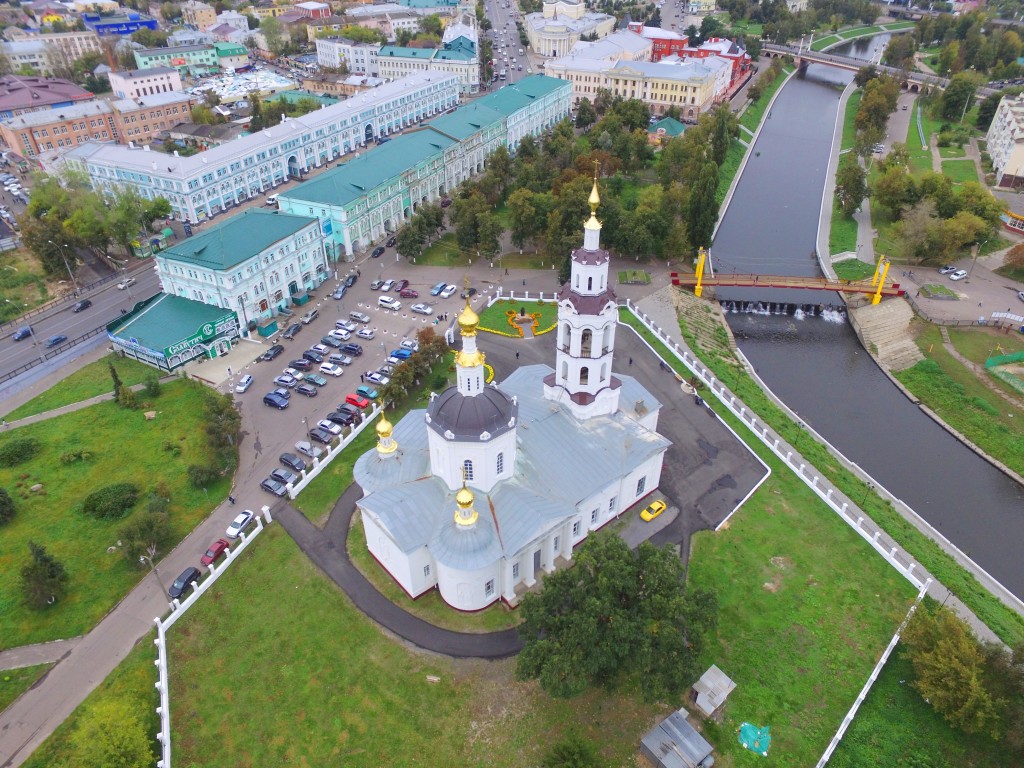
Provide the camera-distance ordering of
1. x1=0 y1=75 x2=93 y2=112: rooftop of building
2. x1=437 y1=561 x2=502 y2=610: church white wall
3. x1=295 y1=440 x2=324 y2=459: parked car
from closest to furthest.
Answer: x1=437 y1=561 x2=502 y2=610: church white wall → x1=295 y1=440 x2=324 y2=459: parked car → x1=0 y1=75 x2=93 y2=112: rooftop of building

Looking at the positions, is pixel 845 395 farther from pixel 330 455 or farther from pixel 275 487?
pixel 275 487

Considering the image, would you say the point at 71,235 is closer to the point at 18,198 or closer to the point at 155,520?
the point at 18,198

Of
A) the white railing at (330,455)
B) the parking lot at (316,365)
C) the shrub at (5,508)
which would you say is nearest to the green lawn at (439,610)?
the white railing at (330,455)

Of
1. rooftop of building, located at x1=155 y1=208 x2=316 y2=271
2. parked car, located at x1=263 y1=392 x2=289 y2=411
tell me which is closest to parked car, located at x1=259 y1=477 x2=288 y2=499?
parked car, located at x1=263 y1=392 x2=289 y2=411

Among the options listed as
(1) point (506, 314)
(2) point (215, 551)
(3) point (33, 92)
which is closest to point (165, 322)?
(2) point (215, 551)

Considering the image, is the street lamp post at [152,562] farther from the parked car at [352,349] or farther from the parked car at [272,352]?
the parked car at [352,349]

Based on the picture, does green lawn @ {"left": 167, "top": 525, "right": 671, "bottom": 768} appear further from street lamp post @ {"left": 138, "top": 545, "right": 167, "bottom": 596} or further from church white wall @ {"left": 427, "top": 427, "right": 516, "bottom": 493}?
church white wall @ {"left": 427, "top": 427, "right": 516, "bottom": 493}
